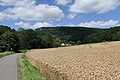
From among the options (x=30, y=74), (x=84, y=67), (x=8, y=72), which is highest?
(x=84, y=67)

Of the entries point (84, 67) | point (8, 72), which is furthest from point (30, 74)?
point (84, 67)

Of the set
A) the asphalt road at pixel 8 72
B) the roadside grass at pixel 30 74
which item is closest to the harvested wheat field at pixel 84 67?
the roadside grass at pixel 30 74

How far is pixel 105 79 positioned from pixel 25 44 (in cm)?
15617

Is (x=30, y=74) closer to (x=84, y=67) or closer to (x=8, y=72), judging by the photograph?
(x=8, y=72)

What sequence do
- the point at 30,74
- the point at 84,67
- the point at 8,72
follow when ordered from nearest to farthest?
the point at 84,67
the point at 30,74
the point at 8,72

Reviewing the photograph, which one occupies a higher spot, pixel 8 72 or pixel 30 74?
Answer: pixel 30 74

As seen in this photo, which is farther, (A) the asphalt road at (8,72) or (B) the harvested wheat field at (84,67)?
(A) the asphalt road at (8,72)

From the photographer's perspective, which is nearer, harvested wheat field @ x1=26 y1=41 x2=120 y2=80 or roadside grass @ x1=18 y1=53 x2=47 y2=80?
harvested wheat field @ x1=26 y1=41 x2=120 y2=80

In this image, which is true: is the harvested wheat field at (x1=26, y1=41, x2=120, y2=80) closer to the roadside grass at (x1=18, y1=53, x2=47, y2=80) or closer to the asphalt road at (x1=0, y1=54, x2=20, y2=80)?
the roadside grass at (x1=18, y1=53, x2=47, y2=80)

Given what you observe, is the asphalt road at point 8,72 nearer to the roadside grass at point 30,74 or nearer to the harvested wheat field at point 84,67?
the roadside grass at point 30,74

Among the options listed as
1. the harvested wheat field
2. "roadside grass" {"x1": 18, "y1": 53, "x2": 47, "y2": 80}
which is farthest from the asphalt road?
the harvested wheat field

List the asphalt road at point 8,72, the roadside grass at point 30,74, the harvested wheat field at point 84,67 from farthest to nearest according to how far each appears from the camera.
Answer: the asphalt road at point 8,72 < the roadside grass at point 30,74 < the harvested wheat field at point 84,67

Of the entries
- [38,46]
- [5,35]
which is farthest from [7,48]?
[38,46]

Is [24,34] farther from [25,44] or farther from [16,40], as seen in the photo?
[16,40]
